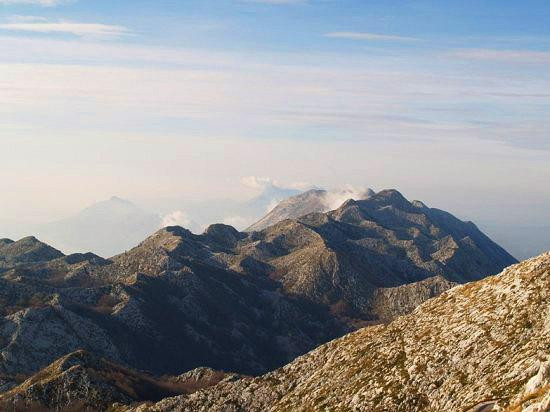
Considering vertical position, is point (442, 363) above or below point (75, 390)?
above

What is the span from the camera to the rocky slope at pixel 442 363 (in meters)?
60.0

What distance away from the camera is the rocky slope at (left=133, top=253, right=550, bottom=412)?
60.0 m

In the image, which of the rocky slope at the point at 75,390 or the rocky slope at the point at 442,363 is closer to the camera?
the rocky slope at the point at 442,363

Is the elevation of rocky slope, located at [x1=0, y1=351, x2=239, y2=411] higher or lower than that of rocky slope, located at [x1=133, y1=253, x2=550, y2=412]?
lower

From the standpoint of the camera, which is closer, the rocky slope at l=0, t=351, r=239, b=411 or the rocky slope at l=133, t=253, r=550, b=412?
the rocky slope at l=133, t=253, r=550, b=412

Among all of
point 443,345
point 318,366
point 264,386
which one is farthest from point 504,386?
point 264,386

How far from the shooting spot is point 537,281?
77.8 meters

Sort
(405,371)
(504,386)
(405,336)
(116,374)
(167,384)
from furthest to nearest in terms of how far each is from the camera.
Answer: (167,384)
(116,374)
(405,336)
(405,371)
(504,386)

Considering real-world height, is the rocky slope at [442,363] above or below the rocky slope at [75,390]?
above

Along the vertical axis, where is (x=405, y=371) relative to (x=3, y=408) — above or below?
above

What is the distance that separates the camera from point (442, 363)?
7362 cm

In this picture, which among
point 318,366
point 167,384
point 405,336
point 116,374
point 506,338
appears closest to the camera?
point 506,338

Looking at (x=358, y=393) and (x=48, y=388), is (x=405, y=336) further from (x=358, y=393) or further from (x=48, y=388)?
(x=48, y=388)

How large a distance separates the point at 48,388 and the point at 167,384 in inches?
1895
